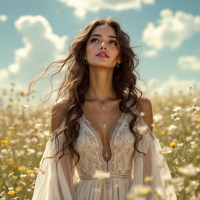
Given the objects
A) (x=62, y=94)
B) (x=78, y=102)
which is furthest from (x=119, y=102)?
(x=62, y=94)

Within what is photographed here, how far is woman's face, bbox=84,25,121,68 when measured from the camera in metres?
2.33

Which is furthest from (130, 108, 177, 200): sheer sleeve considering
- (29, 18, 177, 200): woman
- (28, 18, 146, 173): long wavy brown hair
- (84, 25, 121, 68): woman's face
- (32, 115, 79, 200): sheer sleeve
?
(84, 25, 121, 68): woman's face

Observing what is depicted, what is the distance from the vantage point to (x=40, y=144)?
10.5 feet

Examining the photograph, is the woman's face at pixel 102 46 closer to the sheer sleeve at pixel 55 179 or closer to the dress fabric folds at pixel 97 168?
the dress fabric folds at pixel 97 168

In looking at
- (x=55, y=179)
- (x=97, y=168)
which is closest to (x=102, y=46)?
(x=97, y=168)

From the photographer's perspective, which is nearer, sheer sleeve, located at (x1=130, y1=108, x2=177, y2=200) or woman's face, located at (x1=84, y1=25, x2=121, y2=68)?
sheer sleeve, located at (x1=130, y1=108, x2=177, y2=200)

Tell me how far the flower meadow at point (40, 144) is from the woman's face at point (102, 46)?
0.81 meters

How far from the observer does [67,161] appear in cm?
225

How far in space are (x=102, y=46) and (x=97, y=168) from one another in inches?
46.4

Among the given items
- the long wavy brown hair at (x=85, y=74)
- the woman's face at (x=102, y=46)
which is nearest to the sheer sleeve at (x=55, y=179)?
the long wavy brown hair at (x=85, y=74)

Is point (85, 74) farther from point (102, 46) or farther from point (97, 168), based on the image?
point (97, 168)

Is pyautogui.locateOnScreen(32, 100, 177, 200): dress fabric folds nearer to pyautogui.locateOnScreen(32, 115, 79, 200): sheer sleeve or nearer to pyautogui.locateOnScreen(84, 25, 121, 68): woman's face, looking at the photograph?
pyautogui.locateOnScreen(32, 115, 79, 200): sheer sleeve

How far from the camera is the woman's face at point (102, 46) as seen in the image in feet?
7.64

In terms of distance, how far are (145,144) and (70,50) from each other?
1.39 meters
